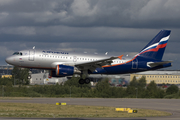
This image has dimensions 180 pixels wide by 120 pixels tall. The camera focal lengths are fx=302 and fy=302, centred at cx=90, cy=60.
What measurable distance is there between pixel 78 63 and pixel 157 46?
16252 millimetres

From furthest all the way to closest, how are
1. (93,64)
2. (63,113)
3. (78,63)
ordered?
(78,63)
(93,64)
(63,113)

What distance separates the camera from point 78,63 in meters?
45.2

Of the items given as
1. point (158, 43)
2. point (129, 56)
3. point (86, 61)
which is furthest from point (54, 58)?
point (158, 43)

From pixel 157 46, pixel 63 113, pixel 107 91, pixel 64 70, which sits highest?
pixel 157 46

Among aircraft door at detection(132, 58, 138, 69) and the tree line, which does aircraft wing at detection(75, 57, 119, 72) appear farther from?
the tree line

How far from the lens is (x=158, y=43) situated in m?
53.7

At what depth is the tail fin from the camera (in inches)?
2048

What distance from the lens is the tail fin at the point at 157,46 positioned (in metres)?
52.0

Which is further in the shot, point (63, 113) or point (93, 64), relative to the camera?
point (93, 64)

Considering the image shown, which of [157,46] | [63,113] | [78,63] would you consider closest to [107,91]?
[157,46]

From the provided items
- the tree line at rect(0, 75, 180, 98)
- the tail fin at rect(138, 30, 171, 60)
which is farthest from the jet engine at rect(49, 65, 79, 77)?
the tree line at rect(0, 75, 180, 98)

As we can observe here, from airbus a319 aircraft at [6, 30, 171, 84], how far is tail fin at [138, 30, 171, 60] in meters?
1.30

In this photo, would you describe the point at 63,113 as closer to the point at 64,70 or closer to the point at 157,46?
the point at 64,70

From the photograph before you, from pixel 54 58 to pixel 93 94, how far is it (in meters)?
24.5
